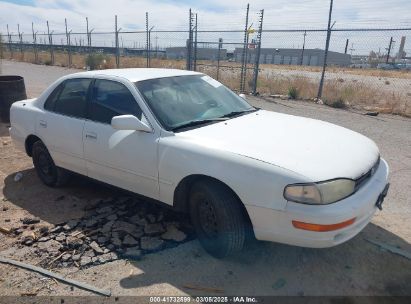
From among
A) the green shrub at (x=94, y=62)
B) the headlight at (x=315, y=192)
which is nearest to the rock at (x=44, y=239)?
the headlight at (x=315, y=192)

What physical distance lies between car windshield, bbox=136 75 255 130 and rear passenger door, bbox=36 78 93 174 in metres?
0.88

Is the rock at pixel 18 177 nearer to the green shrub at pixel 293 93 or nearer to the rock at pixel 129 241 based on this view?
the rock at pixel 129 241

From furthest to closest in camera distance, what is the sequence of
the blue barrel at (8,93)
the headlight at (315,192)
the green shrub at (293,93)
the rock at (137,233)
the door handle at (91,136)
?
Answer: the green shrub at (293,93), the blue barrel at (8,93), the door handle at (91,136), the rock at (137,233), the headlight at (315,192)

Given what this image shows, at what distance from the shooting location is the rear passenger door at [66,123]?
151 inches

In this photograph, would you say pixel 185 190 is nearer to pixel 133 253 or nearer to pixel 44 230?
pixel 133 253

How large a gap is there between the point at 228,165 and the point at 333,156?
82cm

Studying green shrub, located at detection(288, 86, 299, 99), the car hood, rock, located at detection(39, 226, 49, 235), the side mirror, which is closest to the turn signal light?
the car hood

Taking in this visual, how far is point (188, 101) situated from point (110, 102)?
82 cm

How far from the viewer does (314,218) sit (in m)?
2.38

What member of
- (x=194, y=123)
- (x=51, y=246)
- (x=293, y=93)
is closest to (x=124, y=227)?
(x=51, y=246)

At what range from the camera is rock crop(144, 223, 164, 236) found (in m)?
3.42

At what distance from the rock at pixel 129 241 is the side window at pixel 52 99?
1.96 metres

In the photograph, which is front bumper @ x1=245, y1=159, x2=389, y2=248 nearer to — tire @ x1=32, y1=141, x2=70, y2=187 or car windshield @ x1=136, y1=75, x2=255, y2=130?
car windshield @ x1=136, y1=75, x2=255, y2=130

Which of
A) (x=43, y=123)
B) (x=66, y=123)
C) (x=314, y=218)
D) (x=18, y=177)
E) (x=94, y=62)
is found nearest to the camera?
(x=314, y=218)
